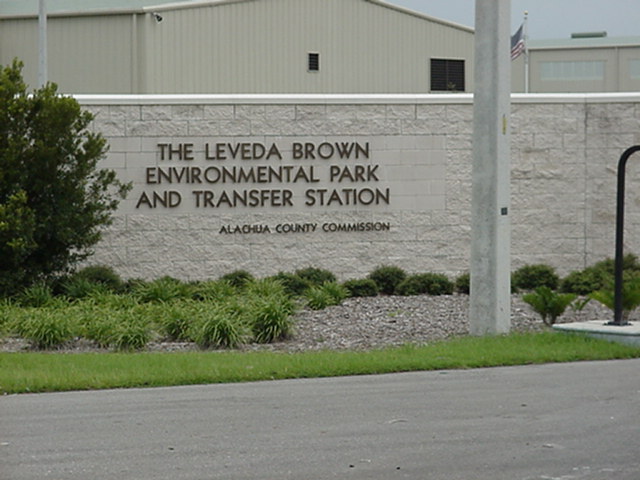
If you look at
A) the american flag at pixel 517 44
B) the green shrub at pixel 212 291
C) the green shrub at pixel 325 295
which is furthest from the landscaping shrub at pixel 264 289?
the american flag at pixel 517 44

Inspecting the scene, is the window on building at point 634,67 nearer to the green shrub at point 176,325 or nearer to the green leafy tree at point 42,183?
the green leafy tree at point 42,183

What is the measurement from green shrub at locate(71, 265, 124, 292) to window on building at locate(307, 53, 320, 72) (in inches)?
695

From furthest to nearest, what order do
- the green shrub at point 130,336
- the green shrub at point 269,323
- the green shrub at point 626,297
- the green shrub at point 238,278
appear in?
the green shrub at point 238,278 < the green shrub at point 626,297 < the green shrub at point 269,323 < the green shrub at point 130,336

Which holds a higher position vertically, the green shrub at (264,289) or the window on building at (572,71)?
the window on building at (572,71)

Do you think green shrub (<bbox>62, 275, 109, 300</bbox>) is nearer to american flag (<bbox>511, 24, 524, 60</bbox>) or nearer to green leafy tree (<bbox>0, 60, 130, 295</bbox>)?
green leafy tree (<bbox>0, 60, 130, 295</bbox>)

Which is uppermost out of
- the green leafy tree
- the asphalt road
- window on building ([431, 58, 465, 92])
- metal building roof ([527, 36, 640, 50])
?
metal building roof ([527, 36, 640, 50])

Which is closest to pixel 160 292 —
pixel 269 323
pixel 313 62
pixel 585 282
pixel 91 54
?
pixel 269 323

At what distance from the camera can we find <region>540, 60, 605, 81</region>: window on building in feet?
186

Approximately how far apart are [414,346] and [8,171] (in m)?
7.10

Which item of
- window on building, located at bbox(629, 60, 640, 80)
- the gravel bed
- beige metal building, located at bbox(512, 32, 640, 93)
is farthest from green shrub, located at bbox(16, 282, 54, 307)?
window on building, located at bbox(629, 60, 640, 80)

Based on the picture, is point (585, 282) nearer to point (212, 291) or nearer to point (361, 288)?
point (361, 288)

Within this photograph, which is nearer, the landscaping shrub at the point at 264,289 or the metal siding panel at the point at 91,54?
the landscaping shrub at the point at 264,289

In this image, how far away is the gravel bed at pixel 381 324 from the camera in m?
14.0

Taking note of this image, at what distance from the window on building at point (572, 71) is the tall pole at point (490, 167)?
43882 mm
